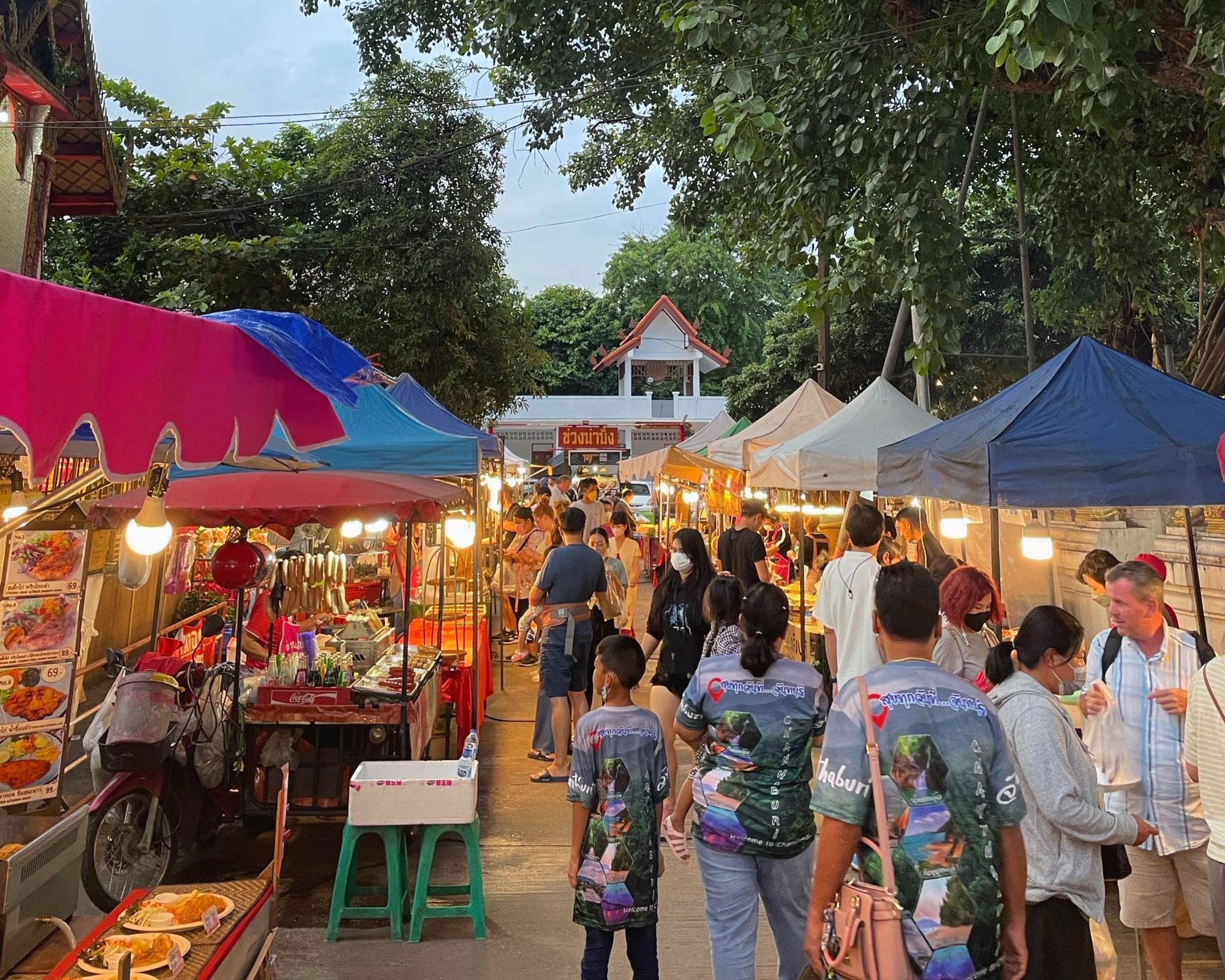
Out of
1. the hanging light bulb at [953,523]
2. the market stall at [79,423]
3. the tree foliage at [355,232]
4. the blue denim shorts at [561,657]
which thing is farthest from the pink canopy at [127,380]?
the tree foliage at [355,232]

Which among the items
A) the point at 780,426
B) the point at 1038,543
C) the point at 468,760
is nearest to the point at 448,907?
the point at 468,760

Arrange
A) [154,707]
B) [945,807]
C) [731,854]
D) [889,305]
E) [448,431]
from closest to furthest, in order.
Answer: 1. [945,807]
2. [731,854]
3. [154,707]
4. [448,431]
5. [889,305]

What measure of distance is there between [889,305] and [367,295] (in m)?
10.6

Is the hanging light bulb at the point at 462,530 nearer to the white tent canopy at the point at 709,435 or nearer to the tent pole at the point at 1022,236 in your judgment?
the tent pole at the point at 1022,236

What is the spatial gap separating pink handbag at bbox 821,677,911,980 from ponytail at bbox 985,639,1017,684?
3.30 ft

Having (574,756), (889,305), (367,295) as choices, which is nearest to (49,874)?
(574,756)

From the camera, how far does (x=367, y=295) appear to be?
16109mm

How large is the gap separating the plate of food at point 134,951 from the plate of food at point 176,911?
0.07 metres

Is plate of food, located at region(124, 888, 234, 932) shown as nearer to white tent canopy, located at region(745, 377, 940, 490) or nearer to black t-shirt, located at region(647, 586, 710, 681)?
black t-shirt, located at region(647, 586, 710, 681)

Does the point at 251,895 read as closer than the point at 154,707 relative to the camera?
Yes

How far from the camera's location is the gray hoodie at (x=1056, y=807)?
2.69 m

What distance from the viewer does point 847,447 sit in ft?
23.7

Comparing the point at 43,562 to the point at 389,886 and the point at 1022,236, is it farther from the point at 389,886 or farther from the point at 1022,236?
the point at 1022,236

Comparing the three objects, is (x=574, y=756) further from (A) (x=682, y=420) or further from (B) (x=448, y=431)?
(A) (x=682, y=420)
